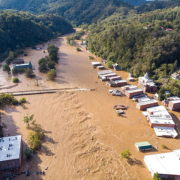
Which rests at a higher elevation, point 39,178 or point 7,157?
point 7,157

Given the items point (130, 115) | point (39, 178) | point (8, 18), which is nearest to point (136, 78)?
point (130, 115)

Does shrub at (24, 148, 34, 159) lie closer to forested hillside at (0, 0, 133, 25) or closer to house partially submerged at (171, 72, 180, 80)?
house partially submerged at (171, 72, 180, 80)

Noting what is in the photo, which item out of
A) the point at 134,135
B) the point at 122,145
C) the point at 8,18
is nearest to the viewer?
the point at 122,145

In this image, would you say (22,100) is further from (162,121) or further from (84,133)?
(162,121)

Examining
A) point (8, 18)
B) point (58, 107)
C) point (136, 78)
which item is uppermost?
point (8, 18)

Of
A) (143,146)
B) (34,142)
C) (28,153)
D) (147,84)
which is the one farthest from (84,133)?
(147,84)

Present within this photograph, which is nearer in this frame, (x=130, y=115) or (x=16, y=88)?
(x=130, y=115)

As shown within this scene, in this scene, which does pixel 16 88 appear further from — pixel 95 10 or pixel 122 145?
pixel 95 10
